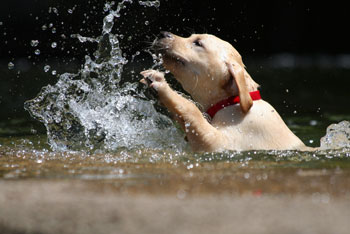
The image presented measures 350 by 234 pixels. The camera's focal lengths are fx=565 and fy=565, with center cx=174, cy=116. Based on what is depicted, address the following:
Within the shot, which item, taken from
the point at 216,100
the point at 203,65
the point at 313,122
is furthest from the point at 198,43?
the point at 313,122

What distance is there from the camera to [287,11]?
16.6 m

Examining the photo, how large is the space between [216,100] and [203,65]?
0.27 metres

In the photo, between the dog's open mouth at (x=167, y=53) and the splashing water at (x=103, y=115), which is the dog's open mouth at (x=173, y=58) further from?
the splashing water at (x=103, y=115)

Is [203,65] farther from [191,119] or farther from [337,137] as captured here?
[337,137]

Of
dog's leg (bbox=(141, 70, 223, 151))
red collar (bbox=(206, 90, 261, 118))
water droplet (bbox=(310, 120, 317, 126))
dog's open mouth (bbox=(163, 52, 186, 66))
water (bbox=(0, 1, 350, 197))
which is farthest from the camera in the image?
water droplet (bbox=(310, 120, 317, 126))

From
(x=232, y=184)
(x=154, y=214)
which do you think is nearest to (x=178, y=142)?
(x=232, y=184)

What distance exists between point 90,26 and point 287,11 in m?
5.98

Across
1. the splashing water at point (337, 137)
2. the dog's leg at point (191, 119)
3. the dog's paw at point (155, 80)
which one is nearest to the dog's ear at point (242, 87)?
the dog's leg at point (191, 119)

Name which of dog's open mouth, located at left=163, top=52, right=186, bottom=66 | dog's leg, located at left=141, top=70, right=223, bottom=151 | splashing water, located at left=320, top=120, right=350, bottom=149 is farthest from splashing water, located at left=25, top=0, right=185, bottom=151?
splashing water, located at left=320, top=120, right=350, bottom=149

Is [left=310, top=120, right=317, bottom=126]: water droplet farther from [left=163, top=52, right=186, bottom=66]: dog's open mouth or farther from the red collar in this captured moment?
[left=163, top=52, right=186, bottom=66]: dog's open mouth

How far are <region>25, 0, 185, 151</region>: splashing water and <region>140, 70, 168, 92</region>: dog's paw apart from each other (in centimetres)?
36

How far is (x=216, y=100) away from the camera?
13.4 feet

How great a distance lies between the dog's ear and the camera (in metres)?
3.76

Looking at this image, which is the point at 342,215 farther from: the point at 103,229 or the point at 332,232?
the point at 103,229
